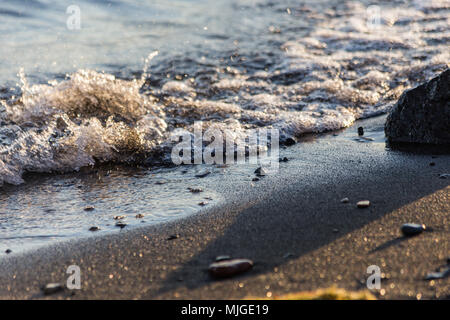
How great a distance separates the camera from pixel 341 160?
3.78 meters

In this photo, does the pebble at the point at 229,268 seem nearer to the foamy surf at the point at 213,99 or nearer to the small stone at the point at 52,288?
the small stone at the point at 52,288

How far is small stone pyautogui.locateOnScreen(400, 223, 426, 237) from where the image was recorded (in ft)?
8.00

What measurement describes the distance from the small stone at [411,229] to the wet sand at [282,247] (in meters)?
0.04

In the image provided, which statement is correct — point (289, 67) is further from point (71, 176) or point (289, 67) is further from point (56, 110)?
point (71, 176)

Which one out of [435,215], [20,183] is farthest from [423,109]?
[20,183]

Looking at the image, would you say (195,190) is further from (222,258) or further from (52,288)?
(52,288)

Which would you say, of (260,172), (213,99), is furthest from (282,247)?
(213,99)

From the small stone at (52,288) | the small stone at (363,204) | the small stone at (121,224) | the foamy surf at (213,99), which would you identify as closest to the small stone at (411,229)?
the small stone at (363,204)

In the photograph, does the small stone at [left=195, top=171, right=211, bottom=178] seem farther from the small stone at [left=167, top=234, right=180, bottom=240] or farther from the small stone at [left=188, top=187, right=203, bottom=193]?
the small stone at [left=167, top=234, right=180, bottom=240]

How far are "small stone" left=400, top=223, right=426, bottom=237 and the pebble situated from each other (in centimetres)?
80

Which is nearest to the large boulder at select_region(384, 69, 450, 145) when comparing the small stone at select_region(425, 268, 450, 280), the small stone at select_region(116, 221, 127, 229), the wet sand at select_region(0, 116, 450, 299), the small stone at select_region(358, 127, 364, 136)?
the small stone at select_region(358, 127, 364, 136)

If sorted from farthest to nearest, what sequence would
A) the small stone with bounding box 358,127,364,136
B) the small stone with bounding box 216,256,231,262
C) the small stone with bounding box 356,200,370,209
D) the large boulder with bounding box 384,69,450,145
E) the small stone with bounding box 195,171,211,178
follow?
the small stone with bounding box 358,127,364,136, the large boulder with bounding box 384,69,450,145, the small stone with bounding box 195,171,211,178, the small stone with bounding box 356,200,370,209, the small stone with bounding box 216,256,231,262

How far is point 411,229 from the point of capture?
2443mm

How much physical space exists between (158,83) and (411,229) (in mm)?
4613
